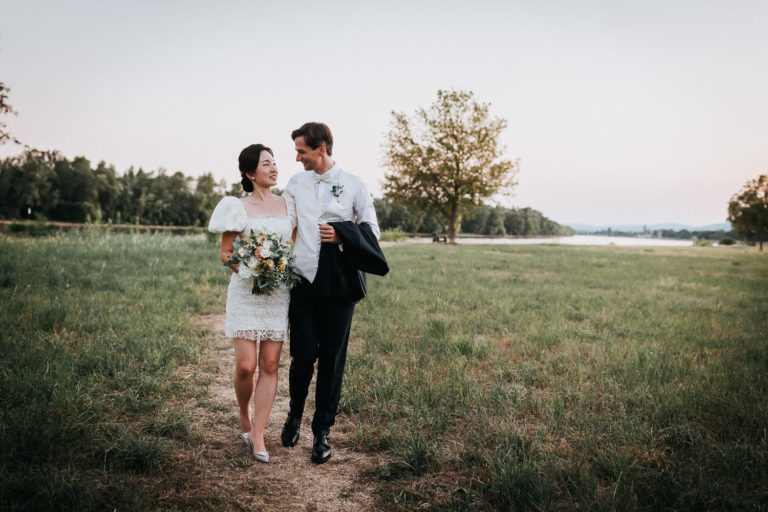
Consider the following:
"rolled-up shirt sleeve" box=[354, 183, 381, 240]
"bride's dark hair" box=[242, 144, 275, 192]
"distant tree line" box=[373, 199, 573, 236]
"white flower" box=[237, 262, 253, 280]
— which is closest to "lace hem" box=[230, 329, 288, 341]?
"white flower" box=[237, 262, 253, 280]

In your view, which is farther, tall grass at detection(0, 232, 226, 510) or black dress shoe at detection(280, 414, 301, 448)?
black dress shoe at detection(280, 414, 301, 448)

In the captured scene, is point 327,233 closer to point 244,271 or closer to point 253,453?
point 244,271

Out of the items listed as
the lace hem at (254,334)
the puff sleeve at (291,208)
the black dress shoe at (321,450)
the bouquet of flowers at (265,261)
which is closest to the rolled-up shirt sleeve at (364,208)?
the puff sleeve at (291,208)

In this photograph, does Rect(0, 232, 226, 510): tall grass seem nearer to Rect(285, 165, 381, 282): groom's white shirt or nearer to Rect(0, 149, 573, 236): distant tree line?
Rect(285, 165, 381, 282): groom's white shirt

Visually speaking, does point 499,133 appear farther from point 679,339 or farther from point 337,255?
point 337,255

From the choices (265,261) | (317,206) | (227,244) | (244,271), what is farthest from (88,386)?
(317,206)

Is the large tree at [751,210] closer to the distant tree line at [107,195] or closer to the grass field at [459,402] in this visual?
the distant tree line at [107,195]

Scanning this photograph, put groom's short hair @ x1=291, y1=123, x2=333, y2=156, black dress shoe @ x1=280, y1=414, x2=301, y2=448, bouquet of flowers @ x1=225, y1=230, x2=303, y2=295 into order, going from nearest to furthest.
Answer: bouquet of flowers @ x1=225, y1=230, x2=303, y2=295 → groom's short hair @ x1=291, y1=123, x2=333, y2=156 → black dress shoe @ x1=280, y1=414, x2=301, y2=448

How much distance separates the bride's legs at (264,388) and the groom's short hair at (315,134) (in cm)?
158

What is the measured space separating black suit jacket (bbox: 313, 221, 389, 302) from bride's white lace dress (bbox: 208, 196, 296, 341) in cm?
35

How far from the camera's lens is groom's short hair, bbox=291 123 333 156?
321 centimetres

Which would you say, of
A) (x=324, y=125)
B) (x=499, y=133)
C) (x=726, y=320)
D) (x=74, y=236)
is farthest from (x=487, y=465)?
(x=499, y=133)

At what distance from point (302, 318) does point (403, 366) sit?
6.85 feet

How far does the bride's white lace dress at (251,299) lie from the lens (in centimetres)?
321
